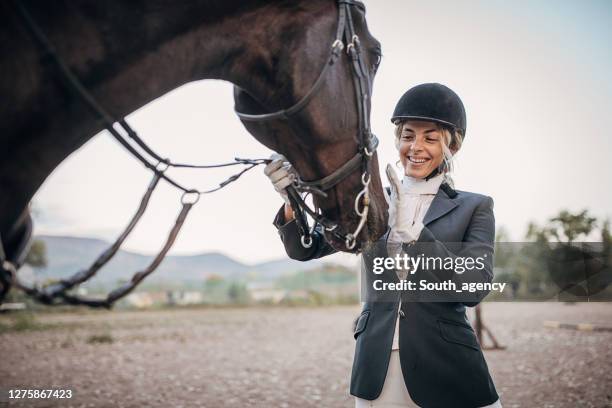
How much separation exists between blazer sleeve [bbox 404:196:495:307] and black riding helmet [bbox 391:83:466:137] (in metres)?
0.65

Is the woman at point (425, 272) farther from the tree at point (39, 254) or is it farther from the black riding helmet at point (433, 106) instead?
the tree at point (39, 254)

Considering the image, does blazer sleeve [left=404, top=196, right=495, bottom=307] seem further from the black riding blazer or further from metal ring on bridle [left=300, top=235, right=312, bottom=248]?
metal ring on bridle [left=300, top=235, right=312, bottom=248]

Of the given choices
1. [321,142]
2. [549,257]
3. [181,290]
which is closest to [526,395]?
[549,257]

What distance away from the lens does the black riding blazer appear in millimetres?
2262

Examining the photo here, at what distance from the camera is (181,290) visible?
98.4 ft

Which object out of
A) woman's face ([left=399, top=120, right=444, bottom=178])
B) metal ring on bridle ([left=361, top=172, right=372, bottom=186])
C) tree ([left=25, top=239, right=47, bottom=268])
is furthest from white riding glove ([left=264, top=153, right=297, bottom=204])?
tree ([left=25, top=239, right=47, bottom=268])

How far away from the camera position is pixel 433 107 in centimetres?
267

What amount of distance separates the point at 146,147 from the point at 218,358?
33.1ft

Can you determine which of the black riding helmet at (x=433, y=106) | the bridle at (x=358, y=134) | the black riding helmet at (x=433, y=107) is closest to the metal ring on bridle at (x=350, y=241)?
the bridle at (x=358, y=134)

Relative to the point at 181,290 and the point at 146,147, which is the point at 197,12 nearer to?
the point at 146,147

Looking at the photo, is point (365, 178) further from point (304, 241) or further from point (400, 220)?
point (304, 241)

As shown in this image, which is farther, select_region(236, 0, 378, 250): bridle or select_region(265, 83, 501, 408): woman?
select_region(265, 83, 501, 408): woman

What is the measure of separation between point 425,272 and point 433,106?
0.97 metres

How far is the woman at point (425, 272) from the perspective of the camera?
2.27 metres
